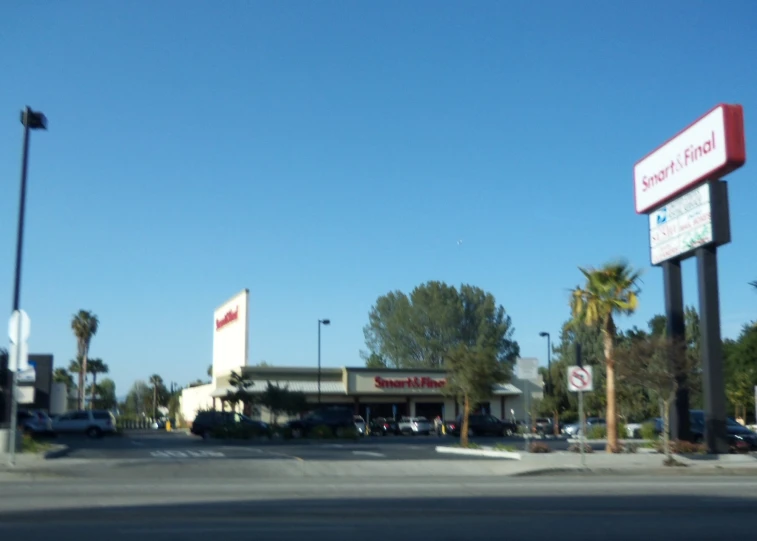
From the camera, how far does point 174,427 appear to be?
83500mm

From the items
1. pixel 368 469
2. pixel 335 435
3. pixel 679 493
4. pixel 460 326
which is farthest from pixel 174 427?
pixel 679 493

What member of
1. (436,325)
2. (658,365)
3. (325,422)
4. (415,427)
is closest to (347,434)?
(325,422)

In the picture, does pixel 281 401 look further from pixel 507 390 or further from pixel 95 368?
pixel 95 368

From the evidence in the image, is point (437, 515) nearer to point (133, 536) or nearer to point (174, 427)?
point (133, 536)

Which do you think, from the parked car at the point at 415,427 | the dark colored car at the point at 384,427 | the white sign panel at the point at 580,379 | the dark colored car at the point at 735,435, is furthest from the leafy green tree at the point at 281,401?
the white sign panel at the point at 580,379

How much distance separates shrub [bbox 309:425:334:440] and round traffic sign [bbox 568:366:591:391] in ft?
75.5

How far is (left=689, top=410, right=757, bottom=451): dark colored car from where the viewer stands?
32.7 metres

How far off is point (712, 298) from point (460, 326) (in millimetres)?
64221

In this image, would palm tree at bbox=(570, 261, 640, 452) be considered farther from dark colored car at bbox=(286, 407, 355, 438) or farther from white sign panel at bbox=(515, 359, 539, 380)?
dark colored car at bbox=(286, 407, 355, 438)

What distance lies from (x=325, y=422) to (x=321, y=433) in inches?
87.7

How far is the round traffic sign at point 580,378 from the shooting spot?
24797 mm

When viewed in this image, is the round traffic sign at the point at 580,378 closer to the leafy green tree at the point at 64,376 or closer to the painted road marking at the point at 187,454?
the painted road marking at the point at 187,454

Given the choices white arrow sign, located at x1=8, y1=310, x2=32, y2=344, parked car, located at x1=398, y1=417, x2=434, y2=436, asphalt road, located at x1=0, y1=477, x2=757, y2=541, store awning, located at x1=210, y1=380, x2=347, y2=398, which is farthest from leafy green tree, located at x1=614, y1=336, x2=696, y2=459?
store awning, located at x1=210, y1=380, x2=347, y2=398

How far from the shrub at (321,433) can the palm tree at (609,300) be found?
1965 centimetres
